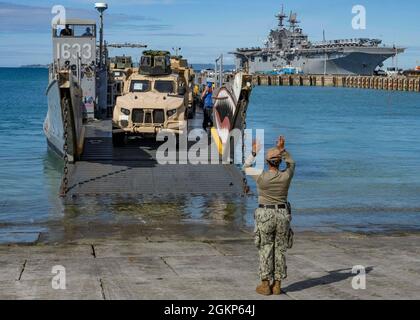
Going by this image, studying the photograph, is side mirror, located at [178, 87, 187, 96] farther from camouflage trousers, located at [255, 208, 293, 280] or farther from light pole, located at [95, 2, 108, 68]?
camouflage trousers, located at [255, 208, 293, 280]

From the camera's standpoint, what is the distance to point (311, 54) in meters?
172

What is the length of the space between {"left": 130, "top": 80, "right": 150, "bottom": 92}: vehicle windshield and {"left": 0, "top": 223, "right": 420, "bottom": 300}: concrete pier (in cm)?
1234

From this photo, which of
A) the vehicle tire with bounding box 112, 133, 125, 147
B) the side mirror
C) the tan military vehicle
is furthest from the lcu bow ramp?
the side mirror

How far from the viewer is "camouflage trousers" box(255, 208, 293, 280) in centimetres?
859

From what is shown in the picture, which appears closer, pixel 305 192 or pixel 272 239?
pixel 272 239

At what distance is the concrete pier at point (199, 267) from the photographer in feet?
29.1

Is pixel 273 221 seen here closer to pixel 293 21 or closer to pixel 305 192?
pixel 305 192

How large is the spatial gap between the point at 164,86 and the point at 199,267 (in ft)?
53.1

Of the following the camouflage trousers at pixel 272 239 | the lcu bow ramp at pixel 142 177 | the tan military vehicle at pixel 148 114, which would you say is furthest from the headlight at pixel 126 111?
the camouflage trousers at pixel 272 239

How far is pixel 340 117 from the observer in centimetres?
7112

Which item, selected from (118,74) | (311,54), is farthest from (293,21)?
(118,74)
